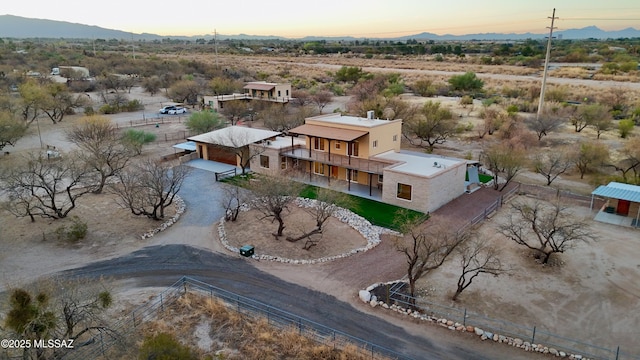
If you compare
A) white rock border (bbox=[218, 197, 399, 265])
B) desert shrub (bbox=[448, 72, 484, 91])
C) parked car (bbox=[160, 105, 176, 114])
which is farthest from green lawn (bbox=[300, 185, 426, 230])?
desert shrub (bbox=[448, 72, 484, 91])

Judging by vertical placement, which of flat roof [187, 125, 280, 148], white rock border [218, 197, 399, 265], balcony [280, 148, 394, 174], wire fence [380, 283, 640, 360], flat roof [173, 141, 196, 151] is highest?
flat roof [187, 125, 280, 148]

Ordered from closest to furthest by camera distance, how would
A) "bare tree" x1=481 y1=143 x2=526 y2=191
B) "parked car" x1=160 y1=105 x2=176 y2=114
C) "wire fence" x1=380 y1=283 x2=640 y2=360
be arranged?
"wire fence" x1=380 y1=283 x2=640 y2=360, "bare tree" x1=481 y1=143 x2=526 y2=191, "parked car" x1=160 y1=105 x2=176 y2=114

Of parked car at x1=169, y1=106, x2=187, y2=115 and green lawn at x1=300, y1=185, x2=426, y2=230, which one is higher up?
parked car at x1=169, y1=106, x2=187, y2=115

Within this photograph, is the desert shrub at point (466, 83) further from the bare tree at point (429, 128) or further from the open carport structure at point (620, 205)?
the open carport structure at point (620, 205)

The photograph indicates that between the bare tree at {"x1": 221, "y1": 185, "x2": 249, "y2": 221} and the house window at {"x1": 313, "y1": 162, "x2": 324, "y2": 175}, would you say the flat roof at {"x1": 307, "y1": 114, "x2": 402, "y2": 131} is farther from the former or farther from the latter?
the bare tree at {"x1": 221, "y1": 185, "x2": 249, "y2": 221}

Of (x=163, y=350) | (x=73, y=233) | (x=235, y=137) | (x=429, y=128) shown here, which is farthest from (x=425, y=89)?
(x=163, y=350)
